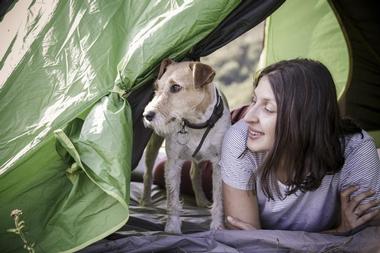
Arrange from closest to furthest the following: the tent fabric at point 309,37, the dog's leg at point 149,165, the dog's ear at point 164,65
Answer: the dog's ear at point 164,65, the dog's leg at point 149,165, the tent fabric at point 309,37

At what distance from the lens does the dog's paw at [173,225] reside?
229 centimetres

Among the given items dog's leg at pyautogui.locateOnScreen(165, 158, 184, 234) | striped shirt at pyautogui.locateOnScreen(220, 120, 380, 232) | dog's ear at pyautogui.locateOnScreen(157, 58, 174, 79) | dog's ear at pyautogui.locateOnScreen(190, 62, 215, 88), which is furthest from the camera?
dog's leg at pyautogui.locateOnScreen(165, 158, 184, 234)

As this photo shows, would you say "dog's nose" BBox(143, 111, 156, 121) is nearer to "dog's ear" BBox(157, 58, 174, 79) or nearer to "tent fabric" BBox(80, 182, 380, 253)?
"dog's ear" BBox(157, 58, 174, 79)

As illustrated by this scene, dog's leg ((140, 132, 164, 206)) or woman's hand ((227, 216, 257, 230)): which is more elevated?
woman's hand ((227, 216, 257, 230))

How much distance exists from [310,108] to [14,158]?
1.11 meters

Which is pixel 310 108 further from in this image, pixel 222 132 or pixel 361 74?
pixel 361 74

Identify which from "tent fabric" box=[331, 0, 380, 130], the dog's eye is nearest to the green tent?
the dog's eye

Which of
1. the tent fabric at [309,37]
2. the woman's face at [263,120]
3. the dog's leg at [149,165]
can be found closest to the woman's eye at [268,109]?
the woman's face at [263,120]

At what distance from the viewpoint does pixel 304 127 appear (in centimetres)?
185

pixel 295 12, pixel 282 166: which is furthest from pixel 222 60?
pixel 282 166

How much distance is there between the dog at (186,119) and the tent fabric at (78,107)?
13 cm

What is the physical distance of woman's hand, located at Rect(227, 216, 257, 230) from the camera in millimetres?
1987

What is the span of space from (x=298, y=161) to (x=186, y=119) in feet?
2.01

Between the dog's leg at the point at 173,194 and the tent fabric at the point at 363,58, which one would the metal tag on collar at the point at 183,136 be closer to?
the dog's leg at the point at 173,194
